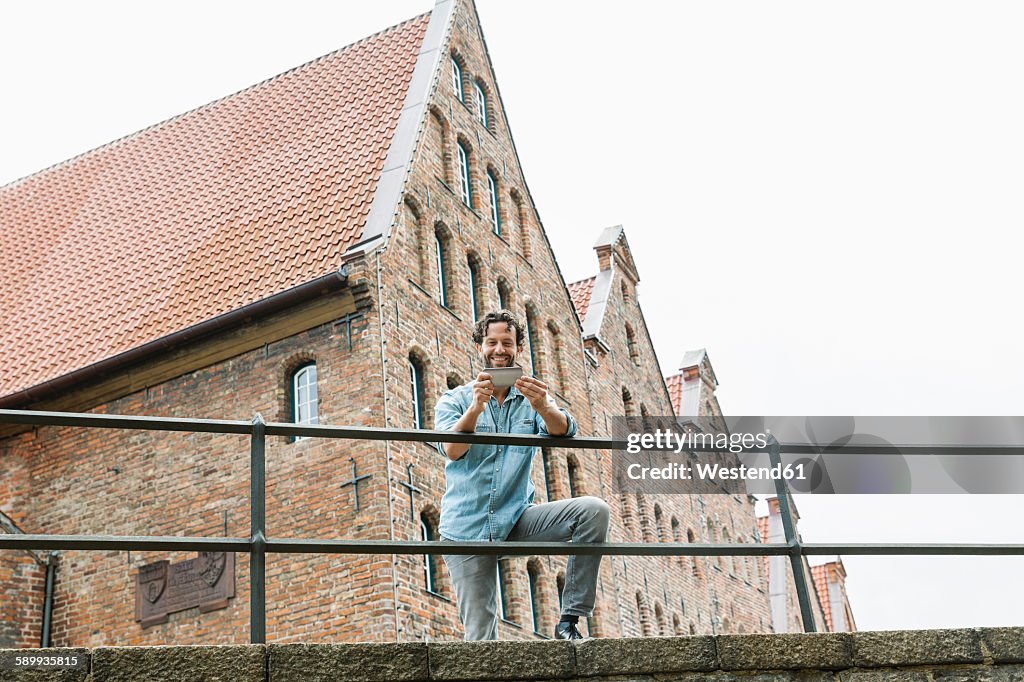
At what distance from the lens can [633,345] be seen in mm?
24625

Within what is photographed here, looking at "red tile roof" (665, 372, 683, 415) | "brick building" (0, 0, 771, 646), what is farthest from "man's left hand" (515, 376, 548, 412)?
"red tile roof" (665, 372, 683, 415)

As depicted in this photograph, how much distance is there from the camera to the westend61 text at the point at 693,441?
4430mm

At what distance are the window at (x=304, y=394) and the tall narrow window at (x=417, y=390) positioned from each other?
121 centimetres

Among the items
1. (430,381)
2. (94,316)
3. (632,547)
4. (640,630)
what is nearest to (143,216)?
(94,316)

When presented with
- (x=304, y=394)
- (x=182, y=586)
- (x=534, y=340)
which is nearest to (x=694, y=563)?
(x=534, y=340)

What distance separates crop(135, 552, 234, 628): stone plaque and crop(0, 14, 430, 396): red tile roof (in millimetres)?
3188

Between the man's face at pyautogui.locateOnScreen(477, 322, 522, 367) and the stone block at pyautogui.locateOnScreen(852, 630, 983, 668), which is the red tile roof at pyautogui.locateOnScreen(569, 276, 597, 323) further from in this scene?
the stone block at pyautogui.locateOnScreen(852, 630, 983, 668)

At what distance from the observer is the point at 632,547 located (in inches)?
162

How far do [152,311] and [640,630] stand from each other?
30.6 ft

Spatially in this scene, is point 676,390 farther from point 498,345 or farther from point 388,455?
point 498,345

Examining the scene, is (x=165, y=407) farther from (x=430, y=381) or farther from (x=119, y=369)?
(x=430, y=381)

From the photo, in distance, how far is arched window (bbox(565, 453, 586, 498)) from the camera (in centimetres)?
1852

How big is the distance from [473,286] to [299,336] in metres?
3.63

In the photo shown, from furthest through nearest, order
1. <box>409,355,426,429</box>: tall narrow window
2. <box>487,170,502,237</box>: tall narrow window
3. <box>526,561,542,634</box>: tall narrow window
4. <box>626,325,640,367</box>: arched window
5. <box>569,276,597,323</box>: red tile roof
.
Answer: <box>626,325,640,367</box>: arched window < <box>569,276,597,323</box>: red tile roof < <box>487,170,502,237</box>: tall narrow window < <box>526,561,542,634</box>: tall narrow window < <box>409,355,426,429</box>: tall narrow window
